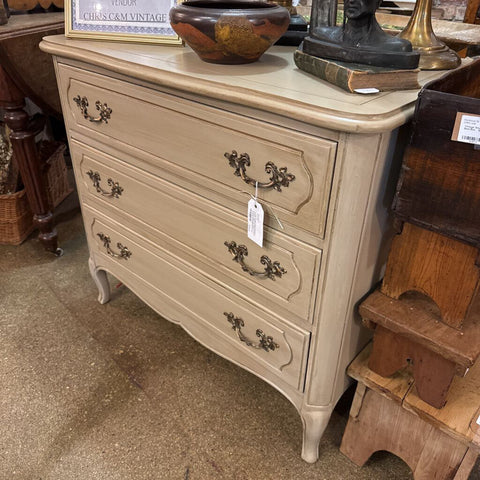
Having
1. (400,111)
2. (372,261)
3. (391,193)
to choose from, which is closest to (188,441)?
(372,261)

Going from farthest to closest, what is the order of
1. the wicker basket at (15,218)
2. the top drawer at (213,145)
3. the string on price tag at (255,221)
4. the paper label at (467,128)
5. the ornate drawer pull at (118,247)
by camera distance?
the wicker basket at (15,218) < the ornate drawer pull at (118,247) < the string on price tag at (255,221) < the top drawer at (213,145) < the paper label at (467,128)

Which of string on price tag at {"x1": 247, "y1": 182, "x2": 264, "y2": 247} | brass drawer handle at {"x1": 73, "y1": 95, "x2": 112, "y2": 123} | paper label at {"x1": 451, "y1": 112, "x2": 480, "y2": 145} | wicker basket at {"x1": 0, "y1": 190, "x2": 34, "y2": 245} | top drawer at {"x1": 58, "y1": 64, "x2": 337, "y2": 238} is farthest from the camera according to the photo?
wicker basket at {"x1": 0, "y1": 190, "x2": 34, "y2": 245}

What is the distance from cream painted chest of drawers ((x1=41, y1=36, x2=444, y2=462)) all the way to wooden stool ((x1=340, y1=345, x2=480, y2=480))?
Answer: 0.09m

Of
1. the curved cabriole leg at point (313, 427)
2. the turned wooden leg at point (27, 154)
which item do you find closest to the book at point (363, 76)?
the curved cabriole leg at point (313, 427)

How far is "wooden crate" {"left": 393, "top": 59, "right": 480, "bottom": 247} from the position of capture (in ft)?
2.52

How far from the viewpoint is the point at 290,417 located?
4.61 ft

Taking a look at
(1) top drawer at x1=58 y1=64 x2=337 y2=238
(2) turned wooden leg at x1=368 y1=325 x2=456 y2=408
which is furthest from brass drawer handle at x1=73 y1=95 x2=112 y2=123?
(2) turned wooden leg at x1=368 y1=325 x2=456 y2=408

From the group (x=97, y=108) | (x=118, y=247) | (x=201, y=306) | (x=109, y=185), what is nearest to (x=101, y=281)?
(x=118, y=247)

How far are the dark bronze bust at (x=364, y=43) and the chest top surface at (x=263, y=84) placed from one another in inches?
2.3

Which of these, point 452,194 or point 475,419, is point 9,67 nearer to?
point 452,194

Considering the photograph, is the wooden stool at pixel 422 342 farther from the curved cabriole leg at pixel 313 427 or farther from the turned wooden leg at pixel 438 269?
the curved cabriole leg at pixel 313 427

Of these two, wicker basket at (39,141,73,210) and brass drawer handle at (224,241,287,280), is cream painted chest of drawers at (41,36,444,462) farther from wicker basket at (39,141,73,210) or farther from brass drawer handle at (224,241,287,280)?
wicker basket at (39,141,73,210)

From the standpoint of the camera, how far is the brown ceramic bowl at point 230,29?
0.91 m

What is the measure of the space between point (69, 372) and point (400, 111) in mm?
1333
